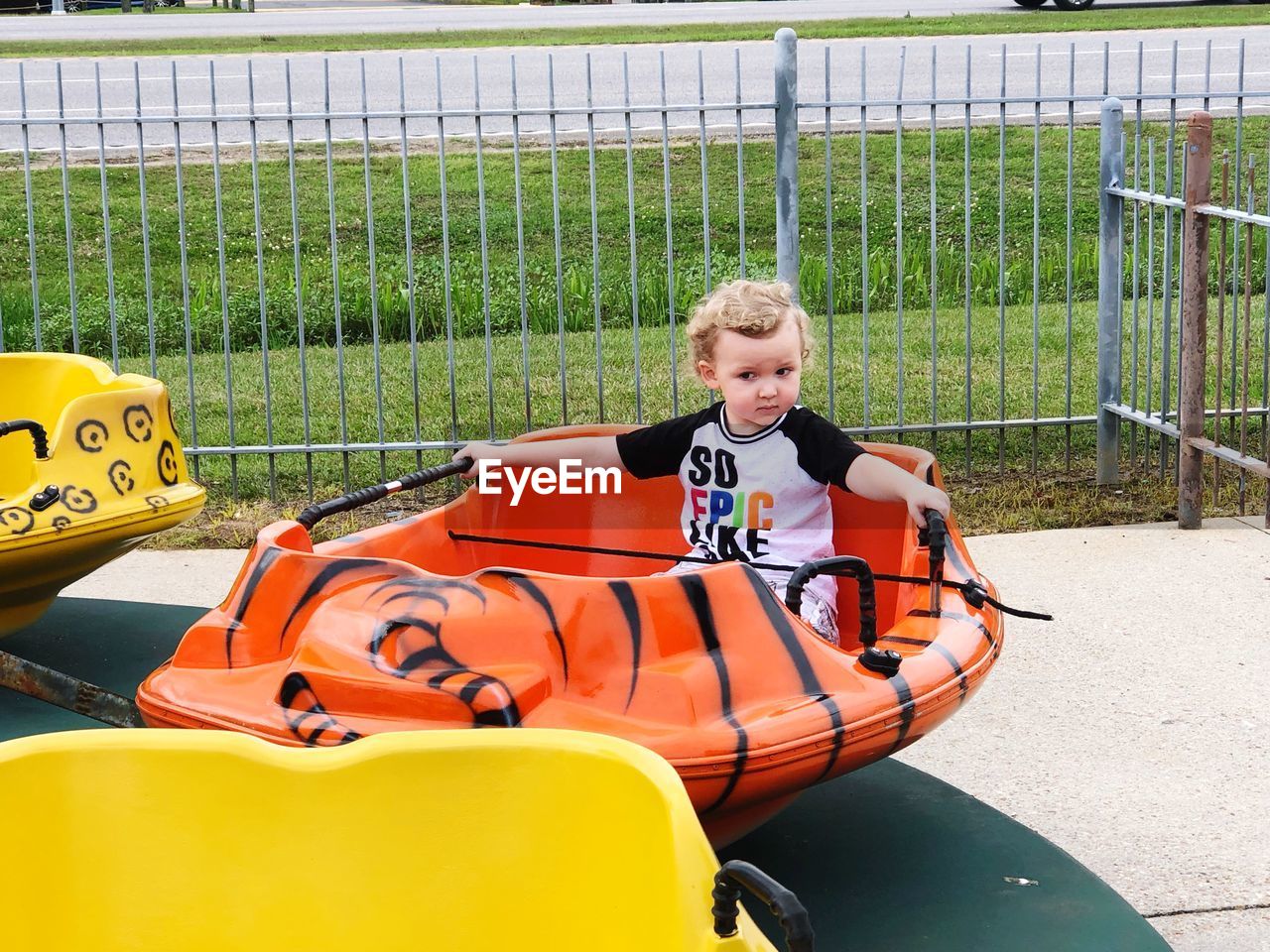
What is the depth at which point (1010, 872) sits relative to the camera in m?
3.00

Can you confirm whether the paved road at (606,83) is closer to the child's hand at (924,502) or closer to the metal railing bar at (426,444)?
the metal railing bar at (426,444)

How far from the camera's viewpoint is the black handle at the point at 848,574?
110 inches

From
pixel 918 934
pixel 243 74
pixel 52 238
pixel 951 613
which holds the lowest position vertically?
pixel 918 934

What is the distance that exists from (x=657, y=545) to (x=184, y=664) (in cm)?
129

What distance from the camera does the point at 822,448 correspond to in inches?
131

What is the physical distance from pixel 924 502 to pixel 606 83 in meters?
10.6

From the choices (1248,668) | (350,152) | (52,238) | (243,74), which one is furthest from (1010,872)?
(243,74)

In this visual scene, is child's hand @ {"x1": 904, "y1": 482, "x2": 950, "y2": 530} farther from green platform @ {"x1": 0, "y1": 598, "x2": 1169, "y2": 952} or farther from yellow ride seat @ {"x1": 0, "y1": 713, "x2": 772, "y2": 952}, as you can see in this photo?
yellow ride seat @ {"x1": 0, "y1": 713, "x2": 772, "y2": 952}

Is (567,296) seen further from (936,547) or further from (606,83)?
(936,547)

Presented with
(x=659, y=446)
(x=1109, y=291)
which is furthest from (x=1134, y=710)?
(x=1109, y=291)

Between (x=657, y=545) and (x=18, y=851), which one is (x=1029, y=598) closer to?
(x=657, y=545)

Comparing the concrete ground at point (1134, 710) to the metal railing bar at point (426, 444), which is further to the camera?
the metal railing bar at point (426, 444)

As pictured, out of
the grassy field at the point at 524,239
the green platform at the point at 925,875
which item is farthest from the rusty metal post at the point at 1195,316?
the grassy field at the point at 524,239

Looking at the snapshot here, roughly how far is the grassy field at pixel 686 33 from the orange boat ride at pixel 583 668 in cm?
1334
